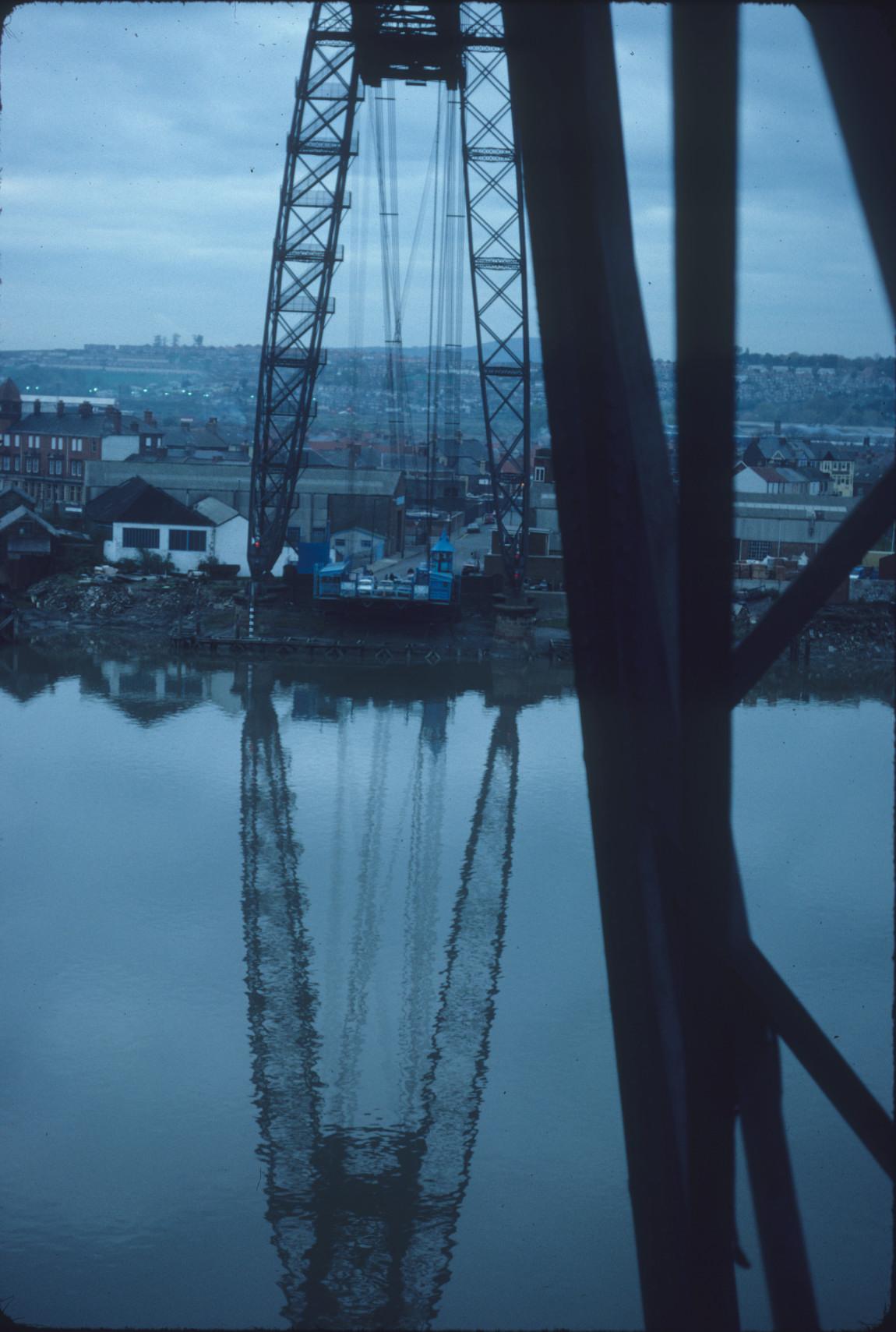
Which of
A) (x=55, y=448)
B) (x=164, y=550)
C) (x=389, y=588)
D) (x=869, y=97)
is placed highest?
(x=55, y=448)

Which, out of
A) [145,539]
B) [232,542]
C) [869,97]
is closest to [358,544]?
[232,542]

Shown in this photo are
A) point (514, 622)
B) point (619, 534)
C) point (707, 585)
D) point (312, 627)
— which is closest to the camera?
point (707, 585)

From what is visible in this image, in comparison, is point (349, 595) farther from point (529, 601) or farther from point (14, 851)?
point (14, 851)

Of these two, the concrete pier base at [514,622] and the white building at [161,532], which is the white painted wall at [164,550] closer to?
the white building at [161,532]

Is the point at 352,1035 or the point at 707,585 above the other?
the point at 707,585

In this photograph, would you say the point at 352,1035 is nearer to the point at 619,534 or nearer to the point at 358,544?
the point at 619,534

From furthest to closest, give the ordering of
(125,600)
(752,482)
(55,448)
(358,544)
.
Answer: (55,448)
(358,544)
(752,482)
(125,600)

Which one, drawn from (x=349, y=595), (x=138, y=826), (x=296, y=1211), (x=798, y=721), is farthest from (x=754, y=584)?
(x=296, y=1211)
